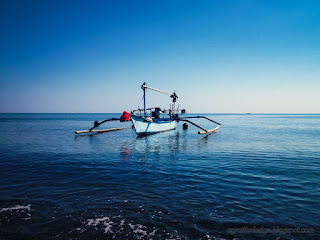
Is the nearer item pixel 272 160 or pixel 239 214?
pixel 239 214

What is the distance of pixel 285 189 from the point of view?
824 centimetres

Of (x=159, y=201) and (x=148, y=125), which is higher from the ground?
(x=148, y=125)

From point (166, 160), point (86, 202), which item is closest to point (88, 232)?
point (86, 202)

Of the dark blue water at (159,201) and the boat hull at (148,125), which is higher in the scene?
the boat hull at (148,125)

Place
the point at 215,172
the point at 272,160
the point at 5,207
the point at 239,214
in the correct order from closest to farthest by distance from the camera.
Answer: the point at 239,214, the point at 5,207, the point at 215,172, the point at 272,160

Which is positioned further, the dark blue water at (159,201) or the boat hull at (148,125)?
the boat hull at (148,125)

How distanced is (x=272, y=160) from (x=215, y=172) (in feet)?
20.2

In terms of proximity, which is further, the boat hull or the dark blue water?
the boat hull

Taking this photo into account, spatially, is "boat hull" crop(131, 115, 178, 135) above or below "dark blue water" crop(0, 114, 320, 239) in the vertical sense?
above

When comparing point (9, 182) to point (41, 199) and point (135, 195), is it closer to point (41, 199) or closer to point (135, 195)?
point (41, 199)

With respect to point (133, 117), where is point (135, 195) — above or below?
below

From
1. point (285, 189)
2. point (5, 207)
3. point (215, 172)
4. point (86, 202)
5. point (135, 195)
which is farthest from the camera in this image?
point (215, 172)

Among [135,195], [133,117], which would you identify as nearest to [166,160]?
[135,195]

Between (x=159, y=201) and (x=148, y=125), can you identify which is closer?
(x=159, y=201)
